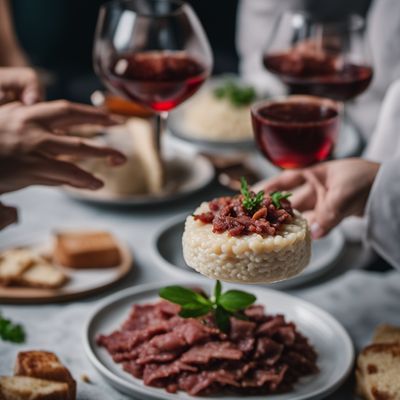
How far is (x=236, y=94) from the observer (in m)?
3.44

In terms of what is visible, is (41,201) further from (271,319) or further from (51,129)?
(271,319)

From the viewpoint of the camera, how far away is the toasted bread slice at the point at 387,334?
177cm

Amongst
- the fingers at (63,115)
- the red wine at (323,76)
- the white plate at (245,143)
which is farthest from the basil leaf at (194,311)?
the white plate at (245,143)

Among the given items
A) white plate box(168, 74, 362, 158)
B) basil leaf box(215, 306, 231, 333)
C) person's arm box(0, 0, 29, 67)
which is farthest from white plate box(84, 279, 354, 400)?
person's arm box(0, 0, 29, 67)

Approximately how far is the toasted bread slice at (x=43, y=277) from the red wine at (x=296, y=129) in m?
0.62

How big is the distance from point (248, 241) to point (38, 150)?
625 millimetres

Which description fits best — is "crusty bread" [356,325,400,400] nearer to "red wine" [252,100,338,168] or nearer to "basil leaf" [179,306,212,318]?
"basil leaf" [179,306,212,318]

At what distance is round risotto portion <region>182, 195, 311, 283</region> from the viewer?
142 centimetres

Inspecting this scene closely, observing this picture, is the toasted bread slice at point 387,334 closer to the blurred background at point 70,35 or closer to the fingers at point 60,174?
the fingers at point 60,174

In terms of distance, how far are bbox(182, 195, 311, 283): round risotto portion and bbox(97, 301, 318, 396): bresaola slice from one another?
236mm

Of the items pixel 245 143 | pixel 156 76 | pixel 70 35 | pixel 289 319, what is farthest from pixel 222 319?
pixel 70 35

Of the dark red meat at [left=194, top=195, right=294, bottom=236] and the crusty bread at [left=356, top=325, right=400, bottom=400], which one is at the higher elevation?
the dark red meat at [left=194, top=195, right=294, bottom=236]

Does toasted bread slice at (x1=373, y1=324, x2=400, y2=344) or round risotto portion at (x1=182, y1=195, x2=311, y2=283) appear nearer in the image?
round risotto portion at (x1=182, y1=195, x2=311, y2=283)

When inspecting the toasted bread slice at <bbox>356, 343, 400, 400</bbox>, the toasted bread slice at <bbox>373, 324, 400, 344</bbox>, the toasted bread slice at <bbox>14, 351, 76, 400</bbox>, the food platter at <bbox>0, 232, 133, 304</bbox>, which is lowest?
the food platter at <bbox>0, 232, 133, 304</bbox>
